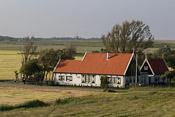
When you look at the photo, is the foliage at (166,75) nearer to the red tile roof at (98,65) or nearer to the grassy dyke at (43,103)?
the red tile roof at (98,65)

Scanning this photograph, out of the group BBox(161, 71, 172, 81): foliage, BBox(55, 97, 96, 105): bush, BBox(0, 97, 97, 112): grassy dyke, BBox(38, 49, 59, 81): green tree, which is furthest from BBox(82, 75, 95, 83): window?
BBox(55, 97, 96, 105): bush

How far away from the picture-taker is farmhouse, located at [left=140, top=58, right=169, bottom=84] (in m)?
68.4

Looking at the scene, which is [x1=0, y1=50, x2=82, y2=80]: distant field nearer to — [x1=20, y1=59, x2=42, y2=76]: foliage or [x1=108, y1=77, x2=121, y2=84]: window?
[x1=20, y1=59, x2=42, y2=76]: foliage

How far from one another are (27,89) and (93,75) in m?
11.4

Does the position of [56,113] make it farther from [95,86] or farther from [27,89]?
[95,86]

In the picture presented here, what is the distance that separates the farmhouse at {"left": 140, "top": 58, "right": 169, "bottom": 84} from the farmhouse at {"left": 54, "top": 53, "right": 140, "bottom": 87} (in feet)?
11.7

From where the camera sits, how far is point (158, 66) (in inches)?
2827

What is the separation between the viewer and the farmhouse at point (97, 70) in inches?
2504

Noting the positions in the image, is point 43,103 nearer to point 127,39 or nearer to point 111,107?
point 111,107

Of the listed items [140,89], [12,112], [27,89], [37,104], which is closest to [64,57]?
[27,89]

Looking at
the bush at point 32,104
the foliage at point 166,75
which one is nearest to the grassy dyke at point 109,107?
the bush at point 32,104

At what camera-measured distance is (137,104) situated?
3888 cm

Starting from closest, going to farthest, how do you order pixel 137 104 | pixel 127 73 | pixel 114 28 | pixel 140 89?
pixel 137 104 → pixel 140 89 → pixel 127 73 → pixel 114 28

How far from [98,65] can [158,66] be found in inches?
442
